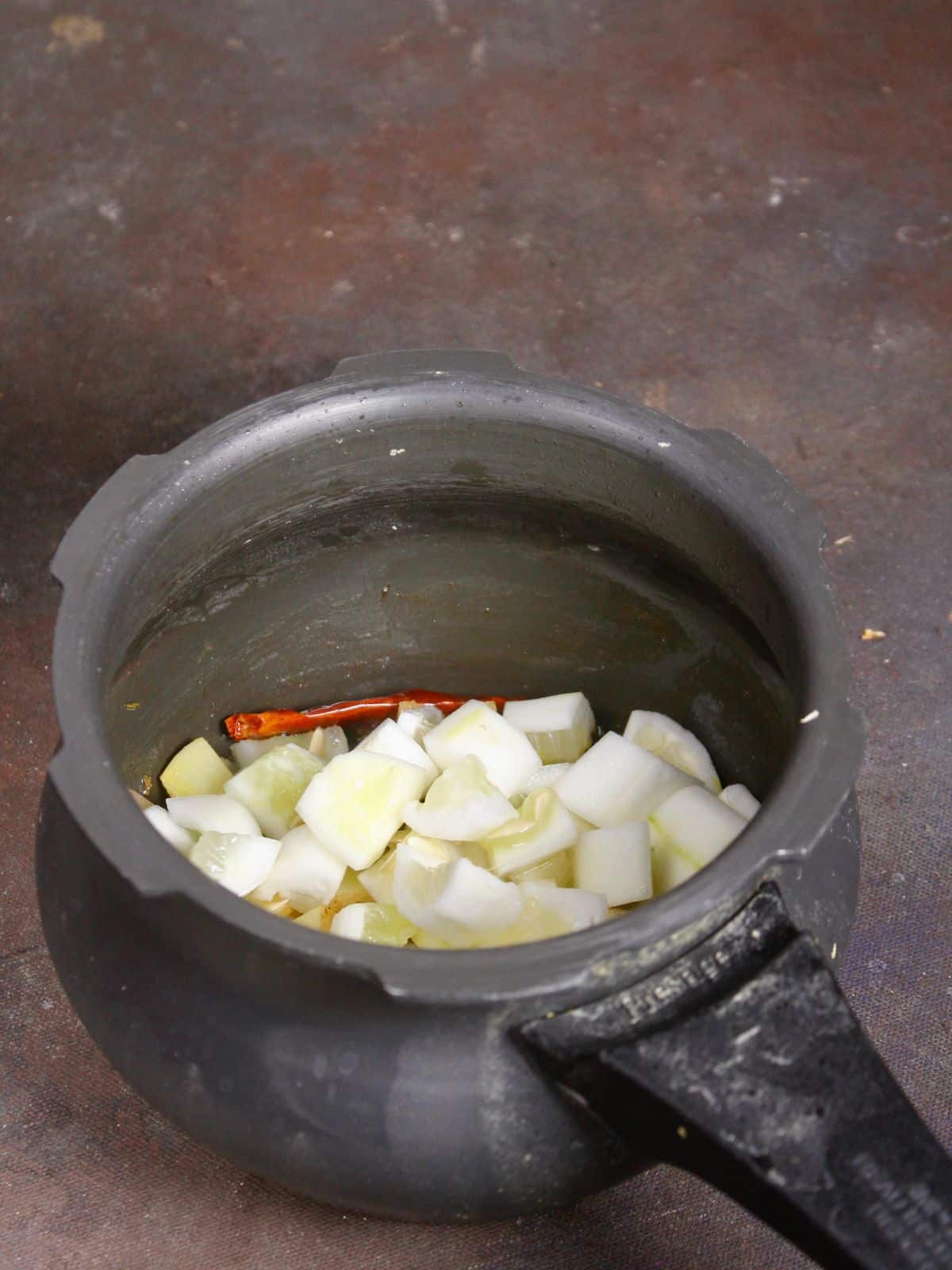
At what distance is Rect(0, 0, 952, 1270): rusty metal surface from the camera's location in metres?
1.21

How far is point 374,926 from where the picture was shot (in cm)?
108

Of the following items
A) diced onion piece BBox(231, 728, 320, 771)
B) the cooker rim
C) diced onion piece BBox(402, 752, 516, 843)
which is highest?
the cooker rim

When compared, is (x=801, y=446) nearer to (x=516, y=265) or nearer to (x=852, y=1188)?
(x=516, y=265)

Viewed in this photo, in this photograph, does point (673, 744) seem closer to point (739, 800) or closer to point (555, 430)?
point (739, 800)

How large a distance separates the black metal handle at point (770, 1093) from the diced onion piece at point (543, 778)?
393 mm

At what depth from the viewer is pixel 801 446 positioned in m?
1.84

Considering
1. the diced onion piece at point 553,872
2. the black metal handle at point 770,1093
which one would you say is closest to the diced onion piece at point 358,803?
the diced onion piece at point 553,872

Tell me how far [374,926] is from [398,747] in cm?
21

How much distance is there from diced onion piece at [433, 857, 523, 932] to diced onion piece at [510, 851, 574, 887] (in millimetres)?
131

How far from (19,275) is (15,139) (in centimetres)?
33

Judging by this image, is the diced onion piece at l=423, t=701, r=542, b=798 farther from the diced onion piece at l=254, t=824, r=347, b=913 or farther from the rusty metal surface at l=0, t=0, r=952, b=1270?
the rusty metal surface at l=0, t=0, r=952, b=1270

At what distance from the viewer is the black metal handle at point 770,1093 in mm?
781

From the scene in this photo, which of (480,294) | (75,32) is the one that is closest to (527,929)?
(480,294)

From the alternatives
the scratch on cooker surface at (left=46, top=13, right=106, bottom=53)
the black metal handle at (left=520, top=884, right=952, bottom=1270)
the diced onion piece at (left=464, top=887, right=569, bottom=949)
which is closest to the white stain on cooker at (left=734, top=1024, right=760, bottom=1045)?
the black metal handle at (left=520, top=884, right=952, bottom=1270)
